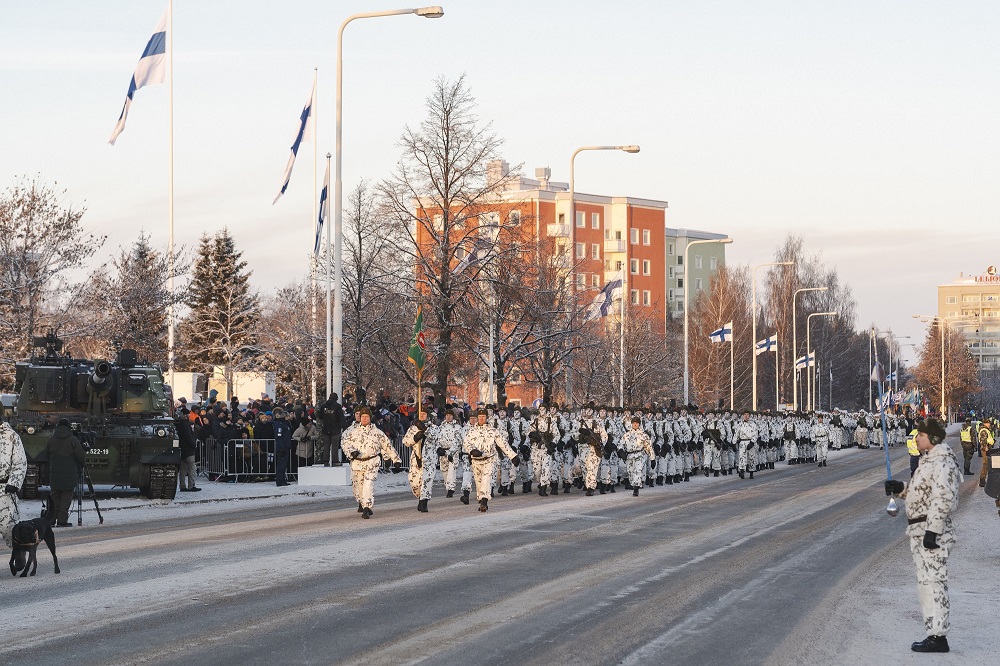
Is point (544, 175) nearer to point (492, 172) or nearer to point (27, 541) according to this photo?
point (492, 172)

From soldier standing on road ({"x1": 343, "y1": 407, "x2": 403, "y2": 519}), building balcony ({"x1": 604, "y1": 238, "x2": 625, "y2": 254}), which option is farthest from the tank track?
building balcony ({"x1": 604, "y1": 238, "x2": 625, "y2": 254})

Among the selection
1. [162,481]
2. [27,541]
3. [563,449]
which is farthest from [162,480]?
[27,541]

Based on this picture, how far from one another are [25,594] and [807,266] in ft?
328

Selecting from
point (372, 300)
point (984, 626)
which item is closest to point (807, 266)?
point (372, 300)

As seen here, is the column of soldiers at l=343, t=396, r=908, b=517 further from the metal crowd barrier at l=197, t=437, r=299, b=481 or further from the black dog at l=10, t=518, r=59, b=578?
the black dog at l=10, t=518, r=59, b=578

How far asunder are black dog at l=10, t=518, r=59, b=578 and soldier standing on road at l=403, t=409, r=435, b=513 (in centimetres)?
1012

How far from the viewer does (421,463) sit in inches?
979

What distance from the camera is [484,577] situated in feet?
48.4

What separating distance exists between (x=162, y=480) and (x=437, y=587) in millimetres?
13830

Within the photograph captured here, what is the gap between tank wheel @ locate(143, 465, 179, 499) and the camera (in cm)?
2639

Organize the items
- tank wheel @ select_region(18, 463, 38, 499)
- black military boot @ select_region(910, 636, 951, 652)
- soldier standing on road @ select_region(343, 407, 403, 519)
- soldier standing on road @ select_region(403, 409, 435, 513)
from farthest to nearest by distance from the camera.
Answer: tank wheel @ select_region(18, 463, 38, 499)
soldier standing on road @ select_region(403, 409, 435, 513)
soldier standing on road @ select_region(343, 407, 403, 519)
black military boot @ select_region(910, 636, 951, 652)

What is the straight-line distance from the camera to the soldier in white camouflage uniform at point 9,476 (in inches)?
573

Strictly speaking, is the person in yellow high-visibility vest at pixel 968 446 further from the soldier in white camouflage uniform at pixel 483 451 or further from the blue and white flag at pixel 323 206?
the soldier in white camouflage uniform at pixel 483 451

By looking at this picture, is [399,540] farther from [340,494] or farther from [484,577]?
[340,494]
